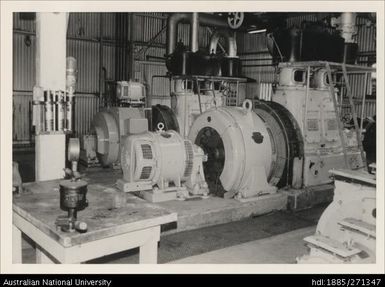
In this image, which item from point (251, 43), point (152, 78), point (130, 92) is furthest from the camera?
point (251, 43)

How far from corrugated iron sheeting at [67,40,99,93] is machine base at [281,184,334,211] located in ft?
27.1

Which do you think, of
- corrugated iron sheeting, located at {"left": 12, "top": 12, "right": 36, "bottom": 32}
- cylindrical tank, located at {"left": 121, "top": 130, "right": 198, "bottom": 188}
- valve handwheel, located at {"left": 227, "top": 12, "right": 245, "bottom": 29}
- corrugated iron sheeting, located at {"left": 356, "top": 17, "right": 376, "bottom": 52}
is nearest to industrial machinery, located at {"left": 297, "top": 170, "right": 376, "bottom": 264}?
cylindrical tank, located at {"left": 121, "top": 130, "right": 198, "bottom": 188}

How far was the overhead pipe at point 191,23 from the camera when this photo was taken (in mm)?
8336

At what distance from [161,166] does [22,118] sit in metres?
7.72

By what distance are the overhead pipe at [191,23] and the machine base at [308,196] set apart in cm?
400

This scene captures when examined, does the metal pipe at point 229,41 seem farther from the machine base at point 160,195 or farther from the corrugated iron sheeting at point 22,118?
the corrugated iron sheeting at point 22,118

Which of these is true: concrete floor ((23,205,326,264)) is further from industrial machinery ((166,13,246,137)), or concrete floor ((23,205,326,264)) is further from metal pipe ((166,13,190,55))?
metal pipe ((166,13,190,55))

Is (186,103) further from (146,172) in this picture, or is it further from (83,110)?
(83,110)

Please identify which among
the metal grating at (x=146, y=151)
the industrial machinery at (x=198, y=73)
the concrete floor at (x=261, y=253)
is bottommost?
the concrete floor at (x=261, y=253)

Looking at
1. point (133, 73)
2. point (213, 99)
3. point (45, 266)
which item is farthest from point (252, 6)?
point (133, 73)

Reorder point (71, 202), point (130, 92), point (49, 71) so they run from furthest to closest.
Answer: point (130, 92) → point (49, 71) → point (71, 202)

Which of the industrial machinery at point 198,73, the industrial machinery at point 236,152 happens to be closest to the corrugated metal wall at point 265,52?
the industrial machinery at point 198,73

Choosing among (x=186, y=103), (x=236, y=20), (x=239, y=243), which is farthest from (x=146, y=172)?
(x=236, y=20)

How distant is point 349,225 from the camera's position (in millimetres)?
2865
